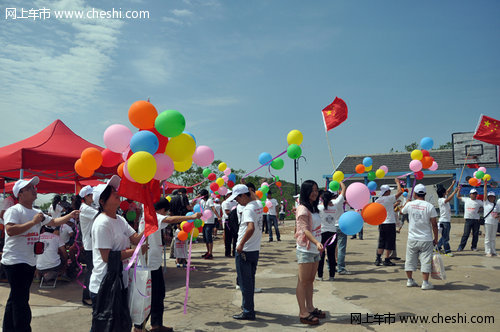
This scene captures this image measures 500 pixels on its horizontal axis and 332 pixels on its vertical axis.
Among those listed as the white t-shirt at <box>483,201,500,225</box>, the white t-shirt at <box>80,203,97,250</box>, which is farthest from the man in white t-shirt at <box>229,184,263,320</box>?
the white t-shirt at <box>483,201,500,225</box>

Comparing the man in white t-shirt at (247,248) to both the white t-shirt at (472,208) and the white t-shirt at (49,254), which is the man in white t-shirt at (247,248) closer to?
the white t-shirt at (49,254)

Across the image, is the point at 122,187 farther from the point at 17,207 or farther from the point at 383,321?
the point at 383,321

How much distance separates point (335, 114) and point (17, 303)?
577 centimetres

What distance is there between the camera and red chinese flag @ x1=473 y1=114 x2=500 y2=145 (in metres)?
8.47

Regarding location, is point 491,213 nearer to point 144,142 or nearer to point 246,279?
point 246,279

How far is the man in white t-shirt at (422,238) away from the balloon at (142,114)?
16.0 feet

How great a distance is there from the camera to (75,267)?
778cm

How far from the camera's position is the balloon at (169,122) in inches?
150

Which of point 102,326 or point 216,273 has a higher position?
point 102,326

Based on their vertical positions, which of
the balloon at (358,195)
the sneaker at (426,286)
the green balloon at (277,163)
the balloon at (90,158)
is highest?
the green balloon at (277,163)

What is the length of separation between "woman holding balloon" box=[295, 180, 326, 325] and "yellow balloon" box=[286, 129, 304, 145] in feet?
5.26

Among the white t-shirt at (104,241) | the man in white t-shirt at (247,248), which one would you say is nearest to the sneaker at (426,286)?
the man in white t-shirt at (247,248)

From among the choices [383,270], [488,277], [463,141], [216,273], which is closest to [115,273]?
[216,273]

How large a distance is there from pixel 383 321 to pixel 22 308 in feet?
14.0
